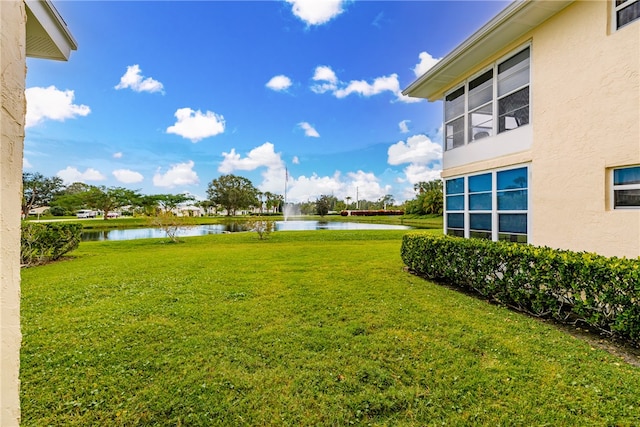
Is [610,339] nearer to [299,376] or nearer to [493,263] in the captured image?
[493,263]

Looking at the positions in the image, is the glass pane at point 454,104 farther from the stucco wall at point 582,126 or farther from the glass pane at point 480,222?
the glass pane at point 480,222

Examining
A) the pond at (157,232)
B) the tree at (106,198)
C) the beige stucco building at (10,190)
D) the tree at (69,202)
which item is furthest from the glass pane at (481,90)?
the tree at (69,202)

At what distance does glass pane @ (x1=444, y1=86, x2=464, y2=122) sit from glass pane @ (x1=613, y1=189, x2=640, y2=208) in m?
4.05

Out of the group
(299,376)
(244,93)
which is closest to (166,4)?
(299,376)

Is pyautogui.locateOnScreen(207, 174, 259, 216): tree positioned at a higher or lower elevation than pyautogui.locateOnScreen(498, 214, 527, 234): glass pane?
higher

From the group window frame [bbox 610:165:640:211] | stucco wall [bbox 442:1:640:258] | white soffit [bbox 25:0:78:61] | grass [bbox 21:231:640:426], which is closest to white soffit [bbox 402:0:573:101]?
stucco wall [bbox 442:1:640:258]

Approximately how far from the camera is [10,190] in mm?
1154

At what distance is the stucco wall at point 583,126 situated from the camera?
4.09m

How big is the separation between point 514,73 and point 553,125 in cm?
166

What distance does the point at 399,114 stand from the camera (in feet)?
90.5

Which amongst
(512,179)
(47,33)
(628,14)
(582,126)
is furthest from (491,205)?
(47,33)

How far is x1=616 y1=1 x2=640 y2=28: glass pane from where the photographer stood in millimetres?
4045

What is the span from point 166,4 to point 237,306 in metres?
7.83

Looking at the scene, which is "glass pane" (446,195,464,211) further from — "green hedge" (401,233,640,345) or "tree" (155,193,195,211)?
"tree" (155,193,195,211)
